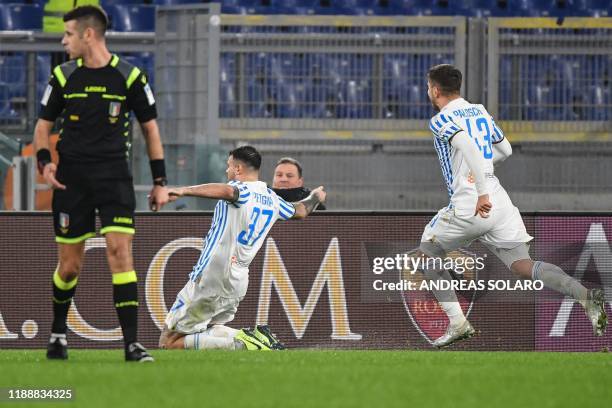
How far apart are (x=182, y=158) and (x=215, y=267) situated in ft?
10.8

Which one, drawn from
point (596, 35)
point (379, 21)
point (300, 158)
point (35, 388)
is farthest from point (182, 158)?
point (35, 388)

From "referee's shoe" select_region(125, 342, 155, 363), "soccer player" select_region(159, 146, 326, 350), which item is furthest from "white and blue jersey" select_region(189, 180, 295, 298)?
"referee's shoe" select_region(125, 342, 155, 363)

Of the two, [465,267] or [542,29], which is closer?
[465,267]

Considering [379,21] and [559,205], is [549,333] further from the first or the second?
[379,21]

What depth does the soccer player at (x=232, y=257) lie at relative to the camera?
9000 millimetres

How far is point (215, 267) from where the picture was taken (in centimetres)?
909

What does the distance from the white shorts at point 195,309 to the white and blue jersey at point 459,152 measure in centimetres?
180

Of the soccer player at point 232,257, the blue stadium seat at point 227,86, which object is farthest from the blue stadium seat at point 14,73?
the soccer player at point 232,257

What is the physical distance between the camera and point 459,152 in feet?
28.4

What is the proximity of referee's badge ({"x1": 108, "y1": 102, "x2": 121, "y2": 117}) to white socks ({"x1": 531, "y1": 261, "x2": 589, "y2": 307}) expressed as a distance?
3.36 metres

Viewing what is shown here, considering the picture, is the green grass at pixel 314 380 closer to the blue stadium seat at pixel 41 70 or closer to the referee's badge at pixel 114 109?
the referee's badge at pixel 114 109

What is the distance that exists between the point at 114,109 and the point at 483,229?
3079 mm

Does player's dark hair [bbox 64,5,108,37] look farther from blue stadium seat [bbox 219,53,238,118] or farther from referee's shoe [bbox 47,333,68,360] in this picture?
blue stadium seat [bbox 219,53,238,118]

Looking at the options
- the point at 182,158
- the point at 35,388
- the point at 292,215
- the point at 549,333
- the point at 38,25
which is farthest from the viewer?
the point at 38,25
